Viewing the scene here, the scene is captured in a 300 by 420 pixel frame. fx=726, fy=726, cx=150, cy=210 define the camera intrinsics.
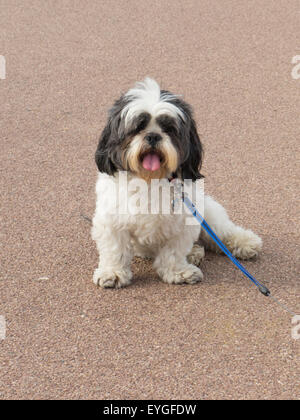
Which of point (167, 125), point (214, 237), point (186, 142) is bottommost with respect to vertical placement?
point (214, 237)

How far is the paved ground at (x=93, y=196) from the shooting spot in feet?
12.6

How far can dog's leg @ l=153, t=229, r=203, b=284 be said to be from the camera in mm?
4517

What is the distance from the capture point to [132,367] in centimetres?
382

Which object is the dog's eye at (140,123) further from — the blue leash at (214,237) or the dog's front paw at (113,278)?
the dog's front paw at (113,278)

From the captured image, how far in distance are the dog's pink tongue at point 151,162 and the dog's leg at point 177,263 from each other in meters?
0.66

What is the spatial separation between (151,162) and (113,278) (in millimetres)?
900

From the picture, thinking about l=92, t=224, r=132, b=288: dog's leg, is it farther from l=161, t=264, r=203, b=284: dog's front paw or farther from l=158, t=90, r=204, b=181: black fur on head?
l=158, t=90, r=204, b=181: black fur on head

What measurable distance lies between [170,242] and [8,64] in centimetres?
499

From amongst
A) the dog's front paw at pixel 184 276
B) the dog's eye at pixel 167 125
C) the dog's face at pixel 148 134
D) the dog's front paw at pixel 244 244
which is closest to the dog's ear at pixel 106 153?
the dog's face at pixel 148 134

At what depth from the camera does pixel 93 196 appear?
5824mm

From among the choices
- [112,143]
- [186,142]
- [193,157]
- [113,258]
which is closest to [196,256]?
[113,258]

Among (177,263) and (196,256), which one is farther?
(196,256)

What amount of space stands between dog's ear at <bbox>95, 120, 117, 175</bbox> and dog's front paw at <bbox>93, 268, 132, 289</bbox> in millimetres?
705

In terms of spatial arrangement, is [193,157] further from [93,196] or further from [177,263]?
[93,196]
